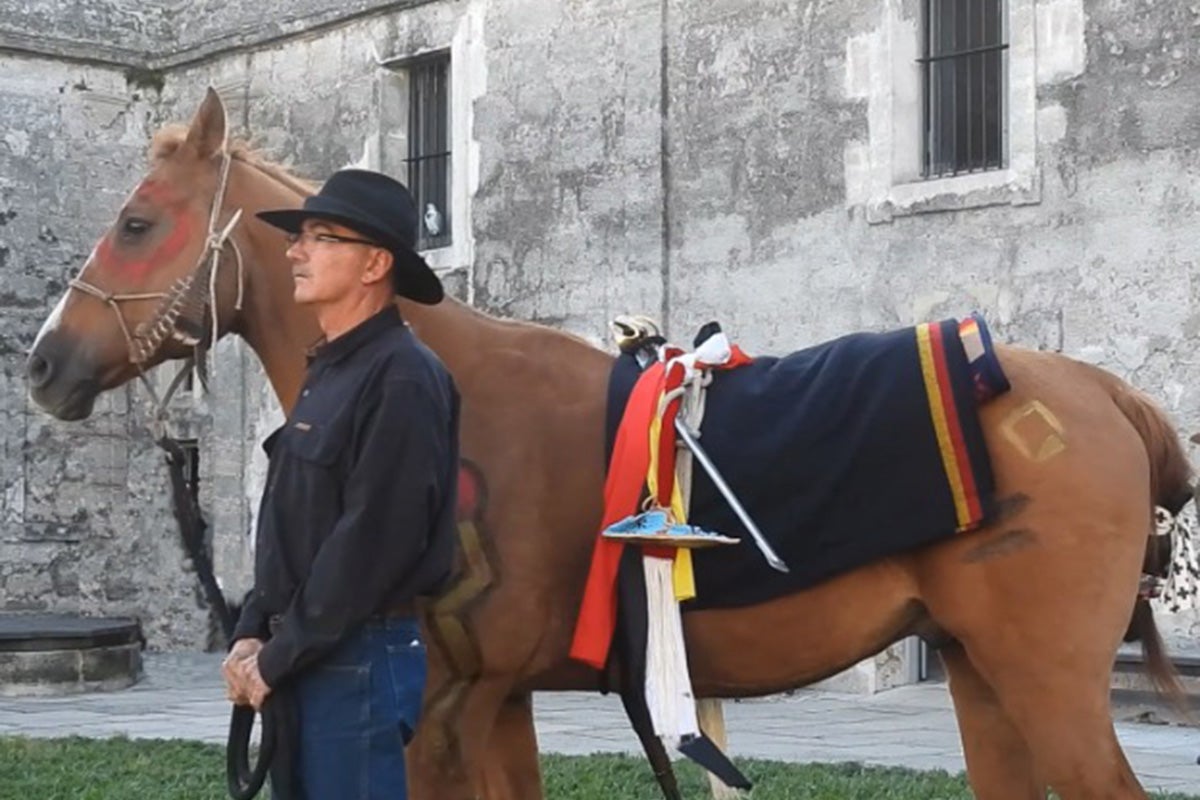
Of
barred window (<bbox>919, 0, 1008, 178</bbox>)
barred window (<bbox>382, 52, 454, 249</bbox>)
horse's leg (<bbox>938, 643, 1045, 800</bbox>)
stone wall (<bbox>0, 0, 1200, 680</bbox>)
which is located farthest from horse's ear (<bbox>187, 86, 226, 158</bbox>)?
barred window (<bbox>382, 52, 454, 249</bbox>)

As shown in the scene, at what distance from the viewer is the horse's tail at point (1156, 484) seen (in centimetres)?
468

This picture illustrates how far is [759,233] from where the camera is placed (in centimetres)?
1234

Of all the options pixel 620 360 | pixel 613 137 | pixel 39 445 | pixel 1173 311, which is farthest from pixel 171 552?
pixel 620 360

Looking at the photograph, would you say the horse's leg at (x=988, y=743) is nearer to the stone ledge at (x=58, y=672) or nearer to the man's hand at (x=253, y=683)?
the man's hand at (x=253, y=683)

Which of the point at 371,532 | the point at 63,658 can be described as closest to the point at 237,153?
the point at 371,532

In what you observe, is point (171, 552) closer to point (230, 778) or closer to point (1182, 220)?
point (1182, 220)

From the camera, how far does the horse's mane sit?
4758mm

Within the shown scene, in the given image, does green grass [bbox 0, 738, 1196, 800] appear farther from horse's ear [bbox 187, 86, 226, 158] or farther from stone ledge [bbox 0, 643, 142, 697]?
stone ledge [bbox 0, 643, 142, 697]

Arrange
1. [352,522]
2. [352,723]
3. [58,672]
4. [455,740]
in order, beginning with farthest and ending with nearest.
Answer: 1. [58,672]
2. [455,740]
3. [352,723]
4. [352,522]

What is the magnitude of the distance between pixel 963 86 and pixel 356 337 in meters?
8.65

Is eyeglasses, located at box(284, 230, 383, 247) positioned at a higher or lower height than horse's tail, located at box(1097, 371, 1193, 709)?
higher

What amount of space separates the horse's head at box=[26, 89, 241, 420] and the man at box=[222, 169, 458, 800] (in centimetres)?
109

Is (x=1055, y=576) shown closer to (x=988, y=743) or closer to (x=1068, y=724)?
(x=1068, y=724)

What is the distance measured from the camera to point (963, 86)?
1151 centimetres
